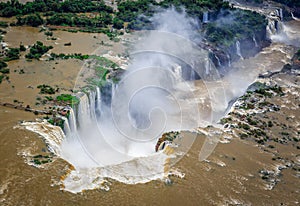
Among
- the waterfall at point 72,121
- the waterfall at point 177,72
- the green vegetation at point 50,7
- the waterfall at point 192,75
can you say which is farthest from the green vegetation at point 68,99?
the green vegetation at point 50,7

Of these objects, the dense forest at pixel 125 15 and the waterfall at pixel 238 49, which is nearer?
the dense forest at pixel 125 15

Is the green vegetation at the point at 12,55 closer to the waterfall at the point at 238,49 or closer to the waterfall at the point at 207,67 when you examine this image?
the waterfall at the point at 207,67

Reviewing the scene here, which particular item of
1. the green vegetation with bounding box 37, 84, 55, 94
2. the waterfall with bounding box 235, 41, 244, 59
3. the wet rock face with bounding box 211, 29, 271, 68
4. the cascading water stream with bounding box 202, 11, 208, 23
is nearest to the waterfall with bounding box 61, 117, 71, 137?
the green vegetation with bounding box 37, 84, 55, 94

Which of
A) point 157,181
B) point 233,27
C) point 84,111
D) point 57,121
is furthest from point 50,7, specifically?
point 157,181

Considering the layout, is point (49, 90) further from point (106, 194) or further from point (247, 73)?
point (247, 73)

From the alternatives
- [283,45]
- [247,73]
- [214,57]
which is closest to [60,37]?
[214,57]
